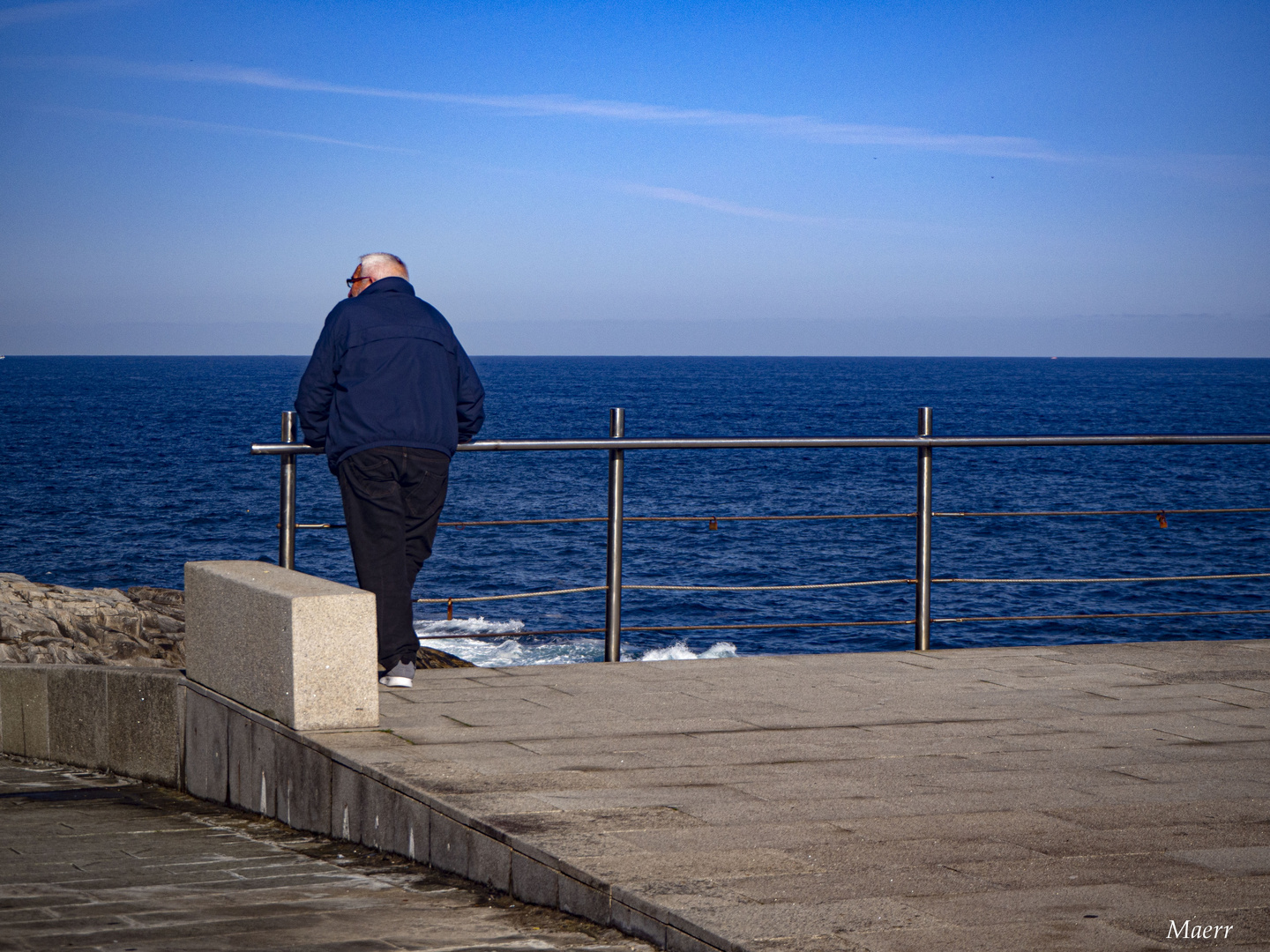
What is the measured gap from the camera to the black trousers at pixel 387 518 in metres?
5.17

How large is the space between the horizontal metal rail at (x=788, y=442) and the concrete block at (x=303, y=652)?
1.09 metres

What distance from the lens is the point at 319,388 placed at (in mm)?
5164

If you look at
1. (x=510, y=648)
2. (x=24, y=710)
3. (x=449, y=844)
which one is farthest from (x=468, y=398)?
(x=510, y=648)

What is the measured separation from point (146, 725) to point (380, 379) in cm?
156

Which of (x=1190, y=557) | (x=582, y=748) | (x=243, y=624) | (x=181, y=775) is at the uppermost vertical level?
(x=243, y=624)

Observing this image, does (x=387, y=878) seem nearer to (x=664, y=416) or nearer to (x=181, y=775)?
(x=181, y=775)

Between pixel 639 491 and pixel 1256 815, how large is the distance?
48002 millimetres

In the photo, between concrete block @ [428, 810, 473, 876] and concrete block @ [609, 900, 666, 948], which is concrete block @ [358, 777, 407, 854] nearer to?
concrete block @ [428, 810, 473, 876]

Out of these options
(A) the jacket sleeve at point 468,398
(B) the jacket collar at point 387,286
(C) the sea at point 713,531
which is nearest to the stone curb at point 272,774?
(C) the sea at point 713,531

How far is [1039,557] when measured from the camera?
39.0 meters

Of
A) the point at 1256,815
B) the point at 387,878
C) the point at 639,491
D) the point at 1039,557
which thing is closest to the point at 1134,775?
the point at 1256,815

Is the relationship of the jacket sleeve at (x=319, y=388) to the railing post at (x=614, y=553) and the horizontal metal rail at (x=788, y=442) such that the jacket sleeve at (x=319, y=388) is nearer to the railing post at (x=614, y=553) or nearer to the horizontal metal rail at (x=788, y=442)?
the horizontal metal rail at (x=788, y=442)

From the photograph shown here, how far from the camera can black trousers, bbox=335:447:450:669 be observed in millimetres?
5168

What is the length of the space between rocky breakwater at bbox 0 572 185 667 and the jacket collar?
21.6 ft
